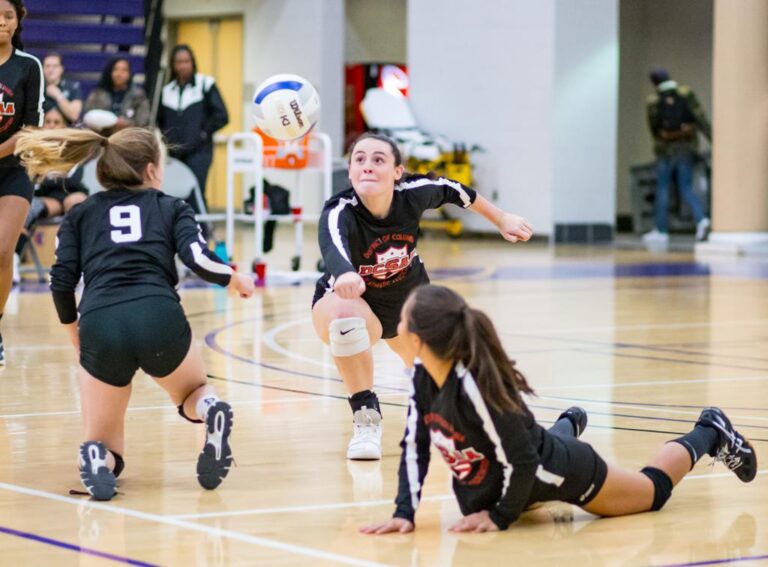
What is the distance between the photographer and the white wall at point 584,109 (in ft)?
54.1

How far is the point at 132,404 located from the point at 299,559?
253cm

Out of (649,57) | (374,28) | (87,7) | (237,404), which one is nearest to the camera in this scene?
(237,404)

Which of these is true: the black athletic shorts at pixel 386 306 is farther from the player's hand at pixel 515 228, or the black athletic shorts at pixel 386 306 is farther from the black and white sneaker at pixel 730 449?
the black and white sneaker at pixel 730 449

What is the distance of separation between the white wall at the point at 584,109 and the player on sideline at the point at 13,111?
1100cm

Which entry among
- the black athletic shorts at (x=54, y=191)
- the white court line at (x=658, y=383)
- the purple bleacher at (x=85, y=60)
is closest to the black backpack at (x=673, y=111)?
the purple bleacher at (x=85, y=60)

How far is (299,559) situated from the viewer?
3.25 metres

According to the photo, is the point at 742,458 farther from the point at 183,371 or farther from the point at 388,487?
the point at 183,371

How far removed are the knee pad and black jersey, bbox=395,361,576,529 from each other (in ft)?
3.76

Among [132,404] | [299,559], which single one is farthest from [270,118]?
[299,559]

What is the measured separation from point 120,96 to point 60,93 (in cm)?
58

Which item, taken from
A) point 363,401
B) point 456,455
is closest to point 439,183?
point 363,401

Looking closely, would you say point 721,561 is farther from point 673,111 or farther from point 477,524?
Result: point 673,111

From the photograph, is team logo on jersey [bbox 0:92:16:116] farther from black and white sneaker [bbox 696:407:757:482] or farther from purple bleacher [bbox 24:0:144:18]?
purple bleacher [bbox 24:0:144:18]

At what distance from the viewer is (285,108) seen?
7.80 meters
